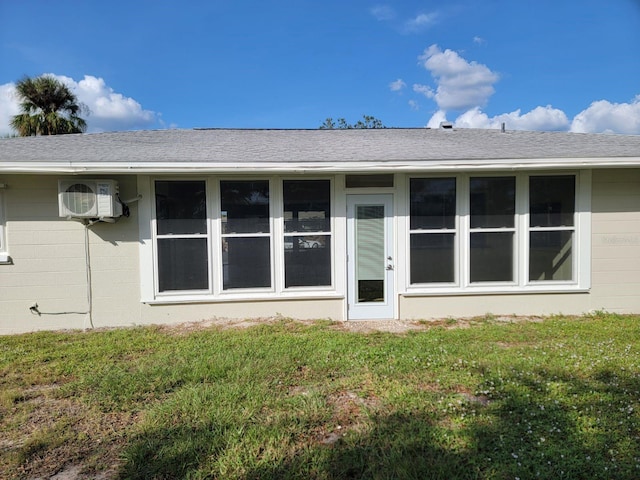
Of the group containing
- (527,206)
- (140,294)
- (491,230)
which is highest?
(527,206)

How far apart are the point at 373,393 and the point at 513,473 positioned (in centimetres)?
138

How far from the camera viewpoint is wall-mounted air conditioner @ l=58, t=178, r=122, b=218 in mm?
5656

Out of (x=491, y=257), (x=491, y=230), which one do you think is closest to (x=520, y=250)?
(x=491, y=257)

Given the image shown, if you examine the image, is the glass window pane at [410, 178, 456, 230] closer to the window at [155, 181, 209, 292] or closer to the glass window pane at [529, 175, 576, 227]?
the glass window pane at [529, 175, 576, 227]

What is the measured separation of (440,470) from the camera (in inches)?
98.3

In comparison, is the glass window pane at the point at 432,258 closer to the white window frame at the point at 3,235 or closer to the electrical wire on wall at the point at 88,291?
the electrical wire on wall at the point at 88,291

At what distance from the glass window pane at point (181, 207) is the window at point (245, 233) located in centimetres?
34

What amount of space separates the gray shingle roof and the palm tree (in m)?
10.4

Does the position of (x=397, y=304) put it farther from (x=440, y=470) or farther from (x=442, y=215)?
(x=440, y=470)

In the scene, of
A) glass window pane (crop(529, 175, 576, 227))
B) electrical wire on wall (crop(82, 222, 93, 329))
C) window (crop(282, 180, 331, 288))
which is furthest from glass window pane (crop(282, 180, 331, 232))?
glass window pane (crop(529, 175, 576, 227))

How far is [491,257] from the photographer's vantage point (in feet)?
21.1

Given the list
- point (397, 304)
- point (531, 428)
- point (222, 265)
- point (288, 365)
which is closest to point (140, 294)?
point (222, 265)

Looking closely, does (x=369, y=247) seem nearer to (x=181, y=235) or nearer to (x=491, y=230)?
(x=491, y=230)

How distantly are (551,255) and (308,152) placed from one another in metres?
4.49
